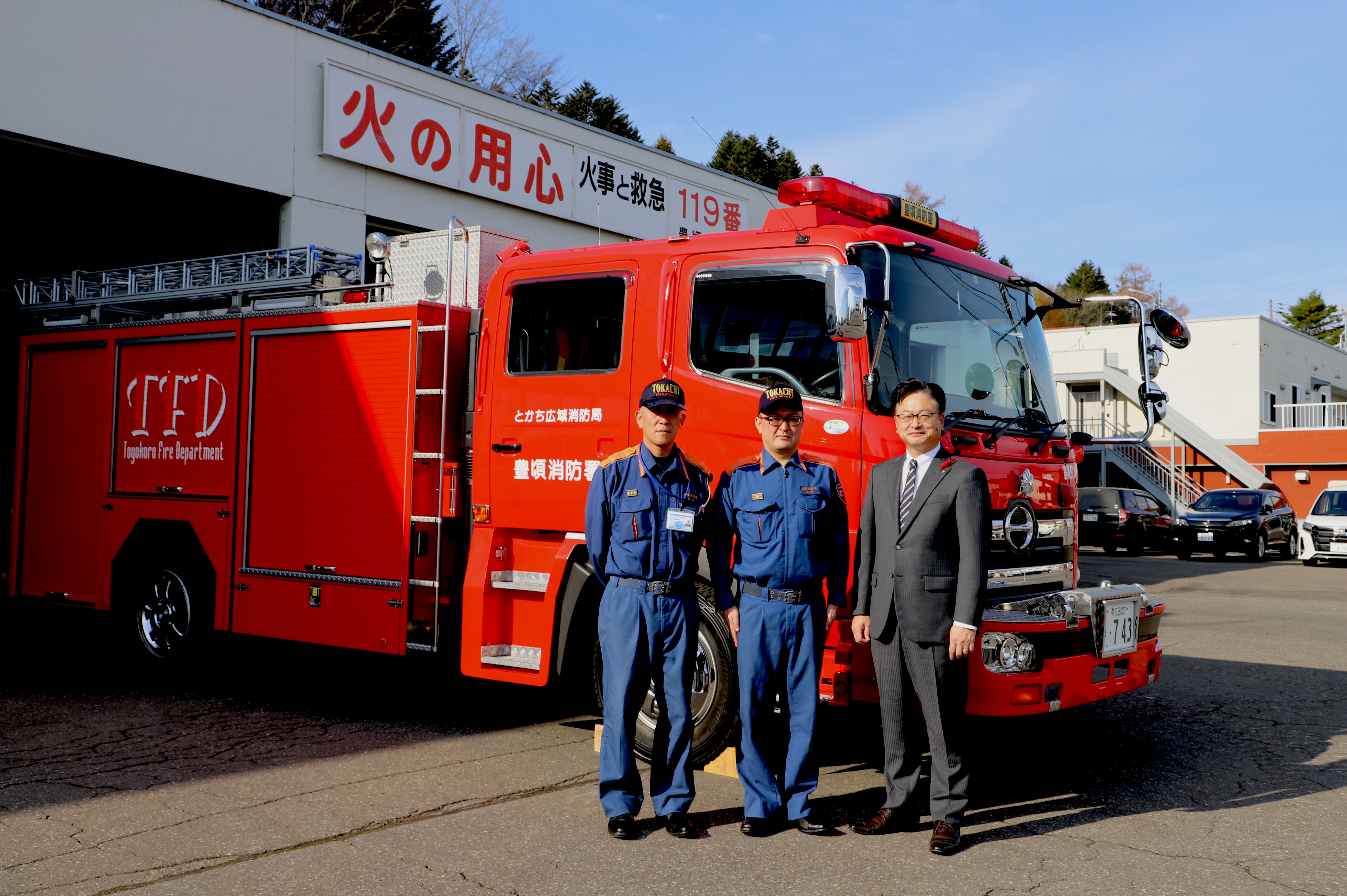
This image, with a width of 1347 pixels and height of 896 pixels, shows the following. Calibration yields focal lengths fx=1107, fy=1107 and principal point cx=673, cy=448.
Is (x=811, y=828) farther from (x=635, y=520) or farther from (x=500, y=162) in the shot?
(x=500, y=162)

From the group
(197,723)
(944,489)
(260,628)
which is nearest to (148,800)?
(197,723)

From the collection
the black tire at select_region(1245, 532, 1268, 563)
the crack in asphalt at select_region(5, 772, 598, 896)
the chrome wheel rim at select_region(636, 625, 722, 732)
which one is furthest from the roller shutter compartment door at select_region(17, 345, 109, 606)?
the black tire at select_region(1245, 532, 1268, 563)

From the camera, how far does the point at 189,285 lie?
8.23 meters

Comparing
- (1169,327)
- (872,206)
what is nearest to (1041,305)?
(1169,327)

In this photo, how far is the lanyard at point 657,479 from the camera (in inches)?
189

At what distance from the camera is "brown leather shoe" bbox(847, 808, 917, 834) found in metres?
4.61

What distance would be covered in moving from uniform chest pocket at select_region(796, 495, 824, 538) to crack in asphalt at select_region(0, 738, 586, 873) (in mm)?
2074

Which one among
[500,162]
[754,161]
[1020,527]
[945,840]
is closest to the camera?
[945,840]

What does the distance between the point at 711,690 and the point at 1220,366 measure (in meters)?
40.4

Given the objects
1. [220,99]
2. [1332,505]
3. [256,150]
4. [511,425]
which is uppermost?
[220,99]

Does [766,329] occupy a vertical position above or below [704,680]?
above

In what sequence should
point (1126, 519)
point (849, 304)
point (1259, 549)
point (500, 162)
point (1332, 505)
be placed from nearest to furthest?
1. point (849, 304)
2. point (500, 162)
3. point (1332, 505)
4. point (1259, 549)
5. point (1126, 519)

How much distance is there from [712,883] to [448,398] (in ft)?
11.6

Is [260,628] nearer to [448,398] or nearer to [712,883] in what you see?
[448,398]
